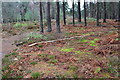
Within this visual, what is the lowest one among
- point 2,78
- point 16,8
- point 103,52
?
point 2,78

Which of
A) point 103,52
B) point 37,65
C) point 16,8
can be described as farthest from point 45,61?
point 16,8

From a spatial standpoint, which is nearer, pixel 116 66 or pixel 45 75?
pixel 45 75

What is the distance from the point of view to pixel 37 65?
735 centimetres

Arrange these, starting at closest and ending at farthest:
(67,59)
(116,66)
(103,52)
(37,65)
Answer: (116,66), (37,65), (67,59), (103,52)

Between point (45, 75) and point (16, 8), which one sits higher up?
point (16, 8)

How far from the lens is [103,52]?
8539 mm

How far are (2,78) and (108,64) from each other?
5.07 m

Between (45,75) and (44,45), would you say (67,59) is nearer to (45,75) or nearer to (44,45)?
(45,75)

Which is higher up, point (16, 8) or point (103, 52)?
point (16, 8)

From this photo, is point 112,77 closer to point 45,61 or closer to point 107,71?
point 107,71

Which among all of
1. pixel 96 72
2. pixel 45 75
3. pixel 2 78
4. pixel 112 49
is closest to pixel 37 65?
pixel 45 75

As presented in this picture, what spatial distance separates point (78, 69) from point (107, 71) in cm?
129

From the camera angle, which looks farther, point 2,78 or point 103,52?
point 103,52

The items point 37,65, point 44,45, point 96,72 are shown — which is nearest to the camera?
point 96,72
